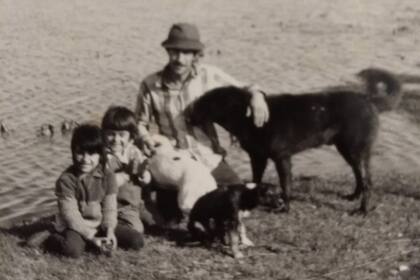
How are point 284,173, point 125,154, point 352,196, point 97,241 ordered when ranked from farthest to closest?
point 352,196, point 284,173, point 125,154, point 97,241

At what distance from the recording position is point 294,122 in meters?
5.96

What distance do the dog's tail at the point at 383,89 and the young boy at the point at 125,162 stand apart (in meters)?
2.17

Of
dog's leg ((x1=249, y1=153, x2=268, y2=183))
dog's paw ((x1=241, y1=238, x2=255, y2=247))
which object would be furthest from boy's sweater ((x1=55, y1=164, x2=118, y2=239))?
dog's leg ((x1=249, y1=153, x2=268, y2=183))

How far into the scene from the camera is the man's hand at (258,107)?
574cm

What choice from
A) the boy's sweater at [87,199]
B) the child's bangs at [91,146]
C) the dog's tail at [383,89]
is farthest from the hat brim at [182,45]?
the dog's tail at [383,89]

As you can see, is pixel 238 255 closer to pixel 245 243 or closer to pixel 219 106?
pixel 245 243

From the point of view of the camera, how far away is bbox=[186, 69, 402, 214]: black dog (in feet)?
19.5

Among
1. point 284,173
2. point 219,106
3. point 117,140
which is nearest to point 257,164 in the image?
point 284,173

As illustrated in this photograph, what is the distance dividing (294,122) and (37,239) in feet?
7.63

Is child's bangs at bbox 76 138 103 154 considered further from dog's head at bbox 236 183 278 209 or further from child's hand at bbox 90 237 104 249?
dog's head at bbox 236 183 278 209

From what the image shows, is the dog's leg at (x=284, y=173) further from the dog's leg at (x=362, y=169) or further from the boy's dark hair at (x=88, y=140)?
the boy's dark hair at (x=88, y=140)

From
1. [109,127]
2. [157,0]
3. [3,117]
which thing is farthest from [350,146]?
[157,0]

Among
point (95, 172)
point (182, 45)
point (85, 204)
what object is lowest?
point (85, 204)

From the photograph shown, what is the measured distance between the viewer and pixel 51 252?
5480mm
